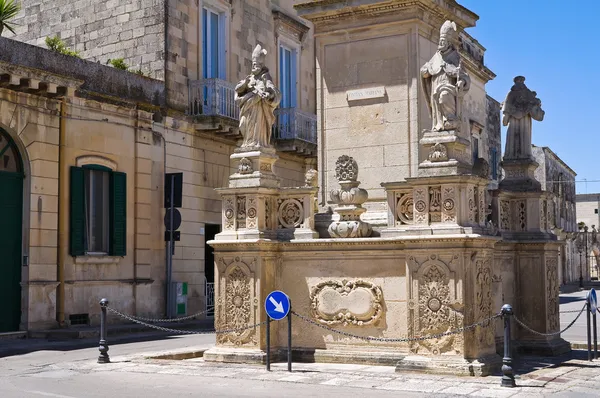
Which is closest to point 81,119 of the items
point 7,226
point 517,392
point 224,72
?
point 7,226

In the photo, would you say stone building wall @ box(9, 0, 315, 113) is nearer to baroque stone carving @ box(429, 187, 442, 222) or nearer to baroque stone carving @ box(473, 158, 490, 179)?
baroque stone carving @ box(473, 158, 490, 179)

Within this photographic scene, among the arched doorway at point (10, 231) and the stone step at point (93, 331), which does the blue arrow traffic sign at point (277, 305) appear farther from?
the arched doorway at point (10, 231)

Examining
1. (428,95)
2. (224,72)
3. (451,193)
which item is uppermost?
(224,72)

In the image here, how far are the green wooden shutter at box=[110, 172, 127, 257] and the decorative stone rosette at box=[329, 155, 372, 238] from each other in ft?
33.9

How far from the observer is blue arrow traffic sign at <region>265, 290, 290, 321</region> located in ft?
41.3

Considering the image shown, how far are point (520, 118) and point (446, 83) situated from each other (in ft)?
12.2

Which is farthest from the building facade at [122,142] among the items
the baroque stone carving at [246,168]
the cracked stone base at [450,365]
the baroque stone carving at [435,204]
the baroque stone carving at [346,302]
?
the baroque stone carving at [435,204]

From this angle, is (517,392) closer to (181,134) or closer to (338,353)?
(338,353)

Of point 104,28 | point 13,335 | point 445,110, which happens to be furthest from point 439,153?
point 104,28

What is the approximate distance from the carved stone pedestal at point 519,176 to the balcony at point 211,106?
1119 centimetres

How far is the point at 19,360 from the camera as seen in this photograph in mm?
15250

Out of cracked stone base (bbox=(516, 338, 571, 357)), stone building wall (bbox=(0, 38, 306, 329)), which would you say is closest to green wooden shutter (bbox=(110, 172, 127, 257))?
stone building wall (bbox=(0, 38, 306, 329))

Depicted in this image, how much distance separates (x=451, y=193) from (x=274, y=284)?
3.17 meters

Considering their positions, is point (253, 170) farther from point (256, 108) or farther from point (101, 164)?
point (101, 164)
